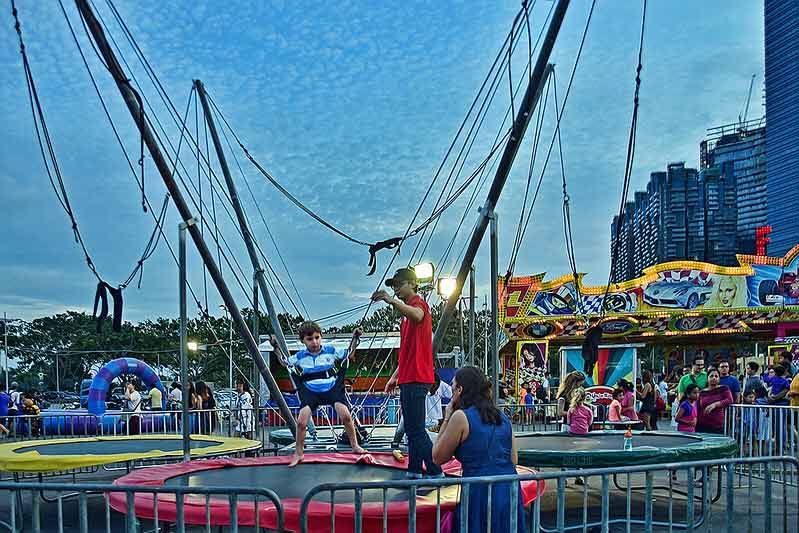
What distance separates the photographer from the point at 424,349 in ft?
13.4

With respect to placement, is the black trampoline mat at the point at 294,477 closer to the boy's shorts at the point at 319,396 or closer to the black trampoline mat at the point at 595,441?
the boy's shorts at the point at 319,396

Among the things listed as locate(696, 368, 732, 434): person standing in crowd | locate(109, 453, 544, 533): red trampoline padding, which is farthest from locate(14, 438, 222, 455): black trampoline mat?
A: locate(696, 368, 732, 434): person standing in crowd

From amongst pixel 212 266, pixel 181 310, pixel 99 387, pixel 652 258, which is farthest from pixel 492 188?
pixel 652 258

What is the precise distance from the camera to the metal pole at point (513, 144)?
4.89 meters

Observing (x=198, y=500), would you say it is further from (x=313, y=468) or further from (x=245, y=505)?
(x=313, y=468)

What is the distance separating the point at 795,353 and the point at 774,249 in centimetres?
4829

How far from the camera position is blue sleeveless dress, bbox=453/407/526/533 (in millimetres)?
2873

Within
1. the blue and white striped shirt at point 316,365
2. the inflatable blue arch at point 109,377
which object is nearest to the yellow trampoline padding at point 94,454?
the blue and white striped shirt at point 316,365

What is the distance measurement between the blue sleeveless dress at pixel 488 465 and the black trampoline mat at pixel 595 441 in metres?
2.81

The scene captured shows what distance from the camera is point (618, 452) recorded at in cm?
501

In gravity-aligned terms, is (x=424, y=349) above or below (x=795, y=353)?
above

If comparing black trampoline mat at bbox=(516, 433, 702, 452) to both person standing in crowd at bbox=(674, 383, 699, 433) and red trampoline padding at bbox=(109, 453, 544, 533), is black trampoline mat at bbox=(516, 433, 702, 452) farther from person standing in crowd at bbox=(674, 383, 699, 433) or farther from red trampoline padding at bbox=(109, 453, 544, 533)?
red trampoline padding at bbox=(109, 453, 544, 533)

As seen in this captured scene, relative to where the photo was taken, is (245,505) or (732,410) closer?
(245,505)

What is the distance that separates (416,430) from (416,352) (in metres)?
0.45
